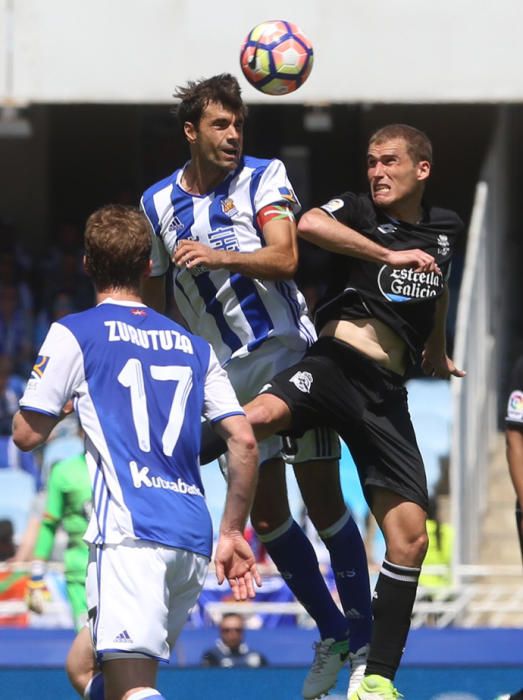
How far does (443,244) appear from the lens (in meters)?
6.46

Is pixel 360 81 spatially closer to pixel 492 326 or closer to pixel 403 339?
pixel 492 326

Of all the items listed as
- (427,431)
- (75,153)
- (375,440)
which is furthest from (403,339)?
(75,153)

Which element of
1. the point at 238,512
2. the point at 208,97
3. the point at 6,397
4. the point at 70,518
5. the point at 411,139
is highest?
the point at 208,97

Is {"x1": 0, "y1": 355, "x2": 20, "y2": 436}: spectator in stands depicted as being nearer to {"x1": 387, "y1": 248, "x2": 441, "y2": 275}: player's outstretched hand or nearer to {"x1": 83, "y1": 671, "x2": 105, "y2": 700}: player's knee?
{"x1": 387, "y1": 248, "x2": 441, "y2": 275}: player's outstretched hand

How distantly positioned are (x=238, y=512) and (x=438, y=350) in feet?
5.88

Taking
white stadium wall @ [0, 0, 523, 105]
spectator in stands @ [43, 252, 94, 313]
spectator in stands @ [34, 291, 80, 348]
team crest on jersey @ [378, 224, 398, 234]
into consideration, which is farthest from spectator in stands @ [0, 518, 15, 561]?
team crest on jersey @ [378, 224, 398, 234]

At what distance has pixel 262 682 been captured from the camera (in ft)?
23.6

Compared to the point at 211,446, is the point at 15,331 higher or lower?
lower

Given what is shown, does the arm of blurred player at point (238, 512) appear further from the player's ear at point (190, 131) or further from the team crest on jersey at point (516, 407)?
the team crest on jersey at point (516, 407)

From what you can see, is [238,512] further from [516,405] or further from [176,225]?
[516,405]

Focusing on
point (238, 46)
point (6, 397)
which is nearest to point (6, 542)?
point (6, 397)

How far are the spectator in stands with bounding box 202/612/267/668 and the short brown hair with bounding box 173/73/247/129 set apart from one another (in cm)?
386

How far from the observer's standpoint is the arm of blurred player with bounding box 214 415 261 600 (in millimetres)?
5254

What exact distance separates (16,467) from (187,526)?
8.69 metres
